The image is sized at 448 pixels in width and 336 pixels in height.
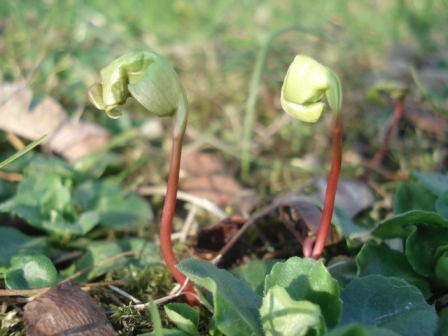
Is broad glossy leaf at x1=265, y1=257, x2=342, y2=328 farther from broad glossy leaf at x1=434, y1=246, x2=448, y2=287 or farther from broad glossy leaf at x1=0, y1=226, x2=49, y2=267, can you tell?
broad glossy leaf at x1=0, y1=226, x2=49, y2=267

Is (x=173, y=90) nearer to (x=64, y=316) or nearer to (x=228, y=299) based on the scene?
(x=228, y=299)

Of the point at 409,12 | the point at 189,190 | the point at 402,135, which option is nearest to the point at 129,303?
the point at 189,190

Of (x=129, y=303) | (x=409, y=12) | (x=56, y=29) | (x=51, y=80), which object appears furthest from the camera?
(x=409, y=12)

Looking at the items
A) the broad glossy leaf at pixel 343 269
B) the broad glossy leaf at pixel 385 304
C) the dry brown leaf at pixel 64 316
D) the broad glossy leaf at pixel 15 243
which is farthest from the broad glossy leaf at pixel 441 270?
the broad glossy leaf at pixel 15 243

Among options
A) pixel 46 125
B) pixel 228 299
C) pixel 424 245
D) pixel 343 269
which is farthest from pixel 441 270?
pixel 46 125

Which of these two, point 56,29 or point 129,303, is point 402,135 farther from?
point 56,29

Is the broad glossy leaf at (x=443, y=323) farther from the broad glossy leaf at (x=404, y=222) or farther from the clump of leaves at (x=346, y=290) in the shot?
the broad glossy leaf at (x=404, y=222)

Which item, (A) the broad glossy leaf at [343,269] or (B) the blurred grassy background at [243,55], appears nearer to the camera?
(A) the broad glossy leaf at [343,269]
